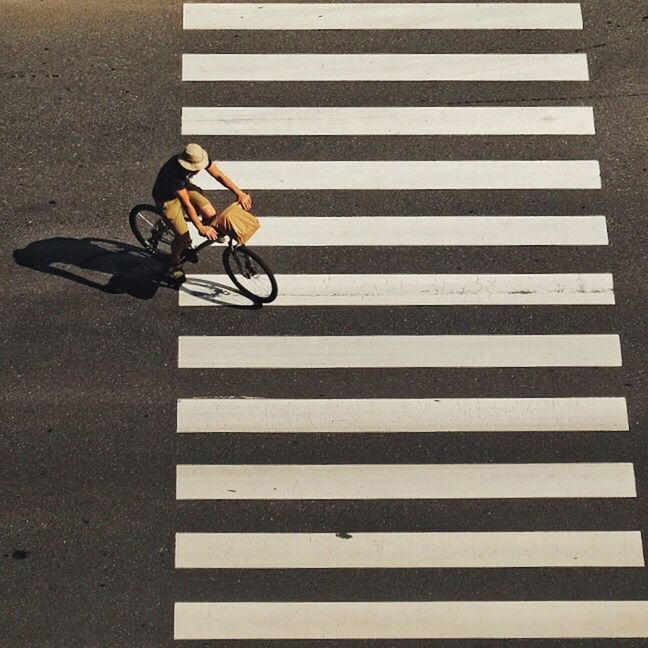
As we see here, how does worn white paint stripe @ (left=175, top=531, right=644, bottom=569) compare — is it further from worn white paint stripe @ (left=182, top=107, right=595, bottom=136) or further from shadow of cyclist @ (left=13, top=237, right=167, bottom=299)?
worn white paint stripe @ (left=182, top=107, right=595, bottom=136)

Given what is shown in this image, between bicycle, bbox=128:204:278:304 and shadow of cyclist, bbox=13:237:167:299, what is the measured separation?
21 cm

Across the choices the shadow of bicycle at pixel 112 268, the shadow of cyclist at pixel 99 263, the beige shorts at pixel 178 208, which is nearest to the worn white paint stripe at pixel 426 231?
the shadow of bicycle at pixel 112 268

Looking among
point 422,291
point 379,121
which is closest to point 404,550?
point 422,291

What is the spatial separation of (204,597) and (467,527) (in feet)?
8.85

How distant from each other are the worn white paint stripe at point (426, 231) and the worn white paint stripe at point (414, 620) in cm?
380

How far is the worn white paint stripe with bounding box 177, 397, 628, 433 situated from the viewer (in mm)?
11312

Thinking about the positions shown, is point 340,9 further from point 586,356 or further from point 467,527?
point 467,527

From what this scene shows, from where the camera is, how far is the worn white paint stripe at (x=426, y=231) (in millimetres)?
11922

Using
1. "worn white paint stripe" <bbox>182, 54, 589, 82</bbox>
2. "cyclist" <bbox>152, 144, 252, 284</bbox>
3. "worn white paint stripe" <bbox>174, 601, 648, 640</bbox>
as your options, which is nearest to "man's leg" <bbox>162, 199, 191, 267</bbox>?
"cyclist" <bbox>152, 144, 252, 284</bbox>

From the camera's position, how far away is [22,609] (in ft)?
35.4

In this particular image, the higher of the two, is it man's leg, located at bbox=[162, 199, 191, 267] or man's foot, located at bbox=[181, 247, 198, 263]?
man's leg, located at bbox=[162, 199, 191, 267]

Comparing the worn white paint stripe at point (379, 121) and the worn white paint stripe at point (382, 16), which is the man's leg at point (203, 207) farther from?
the worn white paint stripe at point (382, 16)

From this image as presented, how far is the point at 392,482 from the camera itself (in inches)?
439

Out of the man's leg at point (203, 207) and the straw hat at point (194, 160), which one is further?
the man's leg at point (203, 207)
